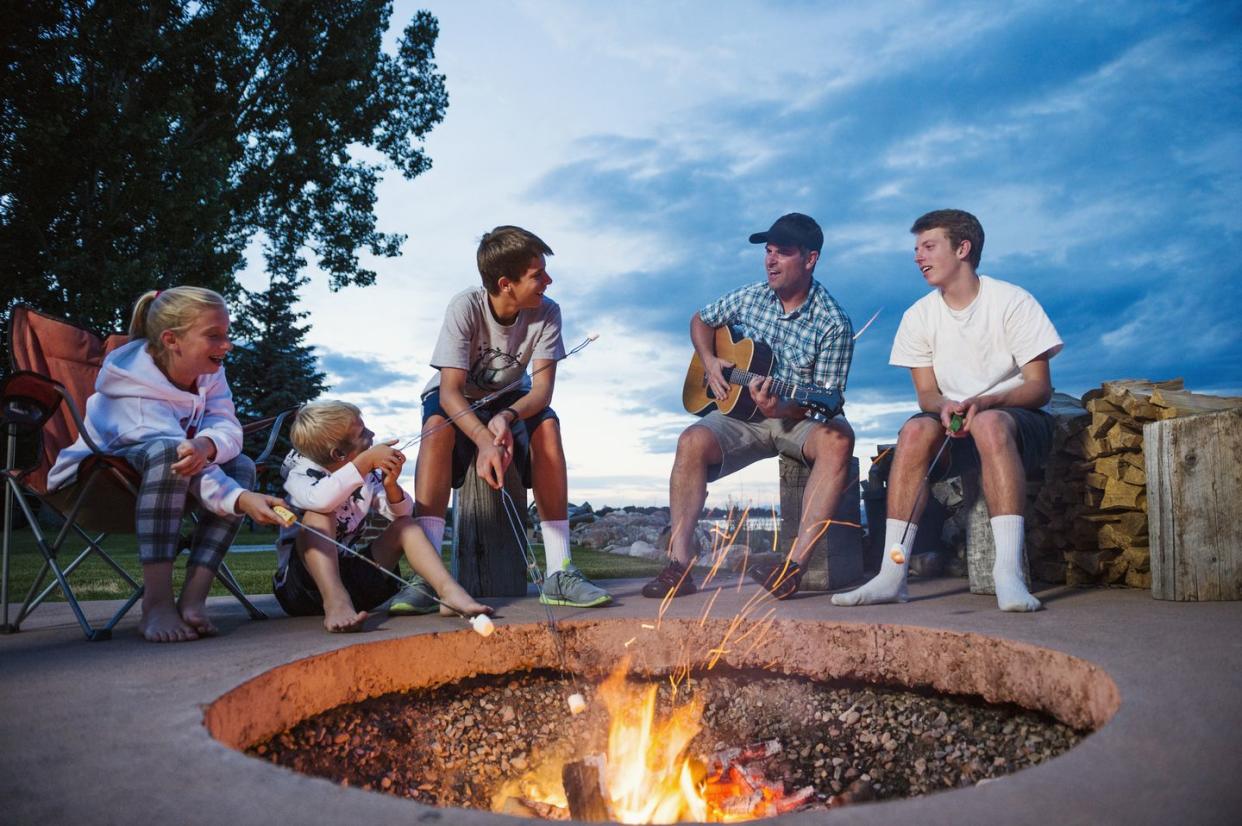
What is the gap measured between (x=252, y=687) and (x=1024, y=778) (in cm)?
168

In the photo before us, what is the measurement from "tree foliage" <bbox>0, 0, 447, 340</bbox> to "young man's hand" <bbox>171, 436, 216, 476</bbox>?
29.5 ft

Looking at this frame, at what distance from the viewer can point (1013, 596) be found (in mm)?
3170

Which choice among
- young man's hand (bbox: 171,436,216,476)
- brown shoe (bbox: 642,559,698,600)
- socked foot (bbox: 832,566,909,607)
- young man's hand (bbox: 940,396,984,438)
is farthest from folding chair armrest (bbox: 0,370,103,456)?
young man's hand (bbox: 940,396,984,438)

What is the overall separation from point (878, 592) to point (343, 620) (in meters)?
1.93

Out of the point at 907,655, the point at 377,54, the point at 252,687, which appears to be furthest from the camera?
the point at 377,54

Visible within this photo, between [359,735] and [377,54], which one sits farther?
[377,54]

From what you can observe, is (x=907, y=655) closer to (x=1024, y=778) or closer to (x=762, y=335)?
(x=1024, y=778)

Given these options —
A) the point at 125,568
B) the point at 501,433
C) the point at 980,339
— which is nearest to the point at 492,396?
the point at 501,433

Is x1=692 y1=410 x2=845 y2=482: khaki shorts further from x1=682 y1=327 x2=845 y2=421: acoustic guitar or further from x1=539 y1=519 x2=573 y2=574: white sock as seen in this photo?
x1=539 y1=519 x2=573 y2=574: white sock

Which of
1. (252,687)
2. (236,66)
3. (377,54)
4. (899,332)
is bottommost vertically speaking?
(252,687)

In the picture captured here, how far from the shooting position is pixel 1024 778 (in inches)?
54.8

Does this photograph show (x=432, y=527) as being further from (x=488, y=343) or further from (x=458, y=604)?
(x=488, y=343)

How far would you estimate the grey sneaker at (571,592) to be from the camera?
334 centimetres

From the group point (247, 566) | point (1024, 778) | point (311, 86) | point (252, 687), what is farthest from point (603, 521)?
point (1024, 778)
